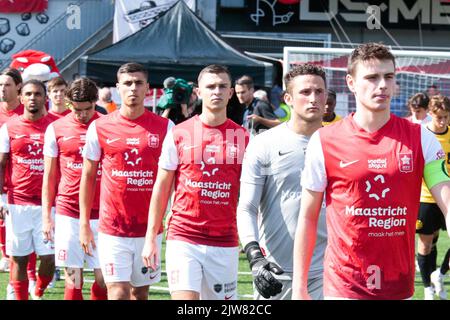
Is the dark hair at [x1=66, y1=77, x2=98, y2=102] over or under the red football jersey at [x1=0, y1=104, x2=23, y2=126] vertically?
over

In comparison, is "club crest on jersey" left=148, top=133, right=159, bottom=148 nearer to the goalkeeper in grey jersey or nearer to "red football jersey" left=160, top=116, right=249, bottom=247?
"red football jersey" left=160, top=116, right=249, bottom=247

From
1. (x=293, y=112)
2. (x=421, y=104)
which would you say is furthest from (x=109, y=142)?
(x=421, y=104)

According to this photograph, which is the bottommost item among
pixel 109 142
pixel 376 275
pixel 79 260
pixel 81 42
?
pixel 79 260

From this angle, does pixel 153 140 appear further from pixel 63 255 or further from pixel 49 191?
pixel 63 255

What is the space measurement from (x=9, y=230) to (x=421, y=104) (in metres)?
5.03

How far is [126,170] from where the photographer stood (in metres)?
8.27

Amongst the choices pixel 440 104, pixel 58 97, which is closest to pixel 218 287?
pixel 58 97

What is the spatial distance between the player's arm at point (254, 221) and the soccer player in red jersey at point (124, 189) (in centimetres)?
164

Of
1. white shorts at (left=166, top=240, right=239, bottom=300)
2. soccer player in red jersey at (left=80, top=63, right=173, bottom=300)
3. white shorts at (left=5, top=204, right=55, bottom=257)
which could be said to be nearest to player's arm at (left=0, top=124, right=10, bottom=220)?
white shorts at (left=5, top=204, right=55, bottom=257)

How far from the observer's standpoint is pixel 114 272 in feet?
27.0

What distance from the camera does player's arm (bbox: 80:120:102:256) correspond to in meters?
8.27
